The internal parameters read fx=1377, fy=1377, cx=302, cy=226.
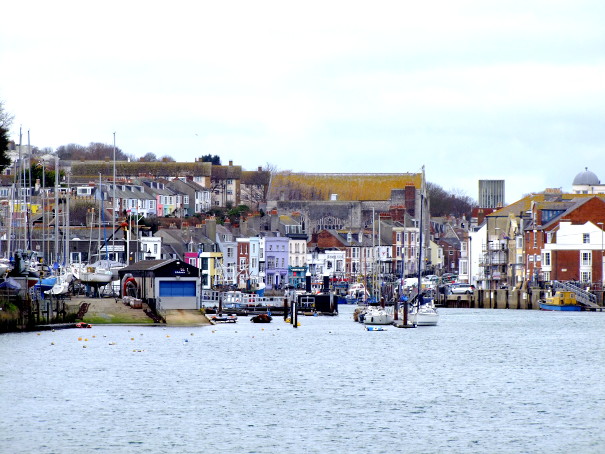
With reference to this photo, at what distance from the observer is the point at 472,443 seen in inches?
1604

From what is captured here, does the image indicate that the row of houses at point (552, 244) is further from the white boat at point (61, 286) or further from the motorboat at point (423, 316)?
the white boat at point (61, 286)

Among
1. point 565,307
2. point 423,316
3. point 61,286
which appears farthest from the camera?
point 565,307

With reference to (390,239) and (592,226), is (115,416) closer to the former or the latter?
(592,226)

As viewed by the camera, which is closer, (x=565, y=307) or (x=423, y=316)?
(x=423, y=316)

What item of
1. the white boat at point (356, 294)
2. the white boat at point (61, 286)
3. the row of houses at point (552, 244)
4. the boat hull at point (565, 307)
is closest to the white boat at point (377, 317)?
the white boat at point (61, 286)

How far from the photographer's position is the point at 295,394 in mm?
52188

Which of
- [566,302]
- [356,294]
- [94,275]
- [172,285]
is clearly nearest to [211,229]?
A: [356,294]

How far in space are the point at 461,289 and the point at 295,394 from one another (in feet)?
409

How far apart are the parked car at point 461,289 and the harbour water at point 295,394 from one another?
8577 cm

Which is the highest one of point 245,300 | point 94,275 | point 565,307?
point 94,275

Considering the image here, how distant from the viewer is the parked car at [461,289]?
566ft

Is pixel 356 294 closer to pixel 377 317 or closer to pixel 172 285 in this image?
pixel 377 317

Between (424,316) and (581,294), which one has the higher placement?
(581,294)

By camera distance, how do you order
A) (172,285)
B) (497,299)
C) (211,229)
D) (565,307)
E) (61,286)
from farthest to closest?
1. (211,229)
2. (497,299)
3. (565,307)
4. (61,286)
5. (172,285)
